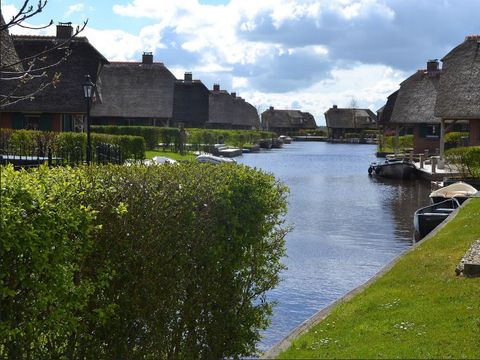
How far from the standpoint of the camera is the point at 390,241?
2200 centimetres

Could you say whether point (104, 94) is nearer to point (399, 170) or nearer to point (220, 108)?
point (399, 170)

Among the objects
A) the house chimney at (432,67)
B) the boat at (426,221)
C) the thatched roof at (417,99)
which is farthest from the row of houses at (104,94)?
the house chimney at (432,67)

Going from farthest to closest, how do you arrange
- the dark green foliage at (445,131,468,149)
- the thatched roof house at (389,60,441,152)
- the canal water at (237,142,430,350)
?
the thatched roof house at (389,60,441,152) → the dark green foliage at (445,131,468,149) → the canal water at (237,142,430,350)

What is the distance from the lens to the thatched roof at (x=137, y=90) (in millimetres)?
69312

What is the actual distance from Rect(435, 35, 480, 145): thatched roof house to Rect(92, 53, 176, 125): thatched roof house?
104 feet

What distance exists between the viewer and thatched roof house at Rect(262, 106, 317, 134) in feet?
535

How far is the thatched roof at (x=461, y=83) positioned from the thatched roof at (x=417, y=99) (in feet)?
56.1

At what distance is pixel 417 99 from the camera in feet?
228

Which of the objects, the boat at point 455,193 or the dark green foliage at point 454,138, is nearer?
the boat at point 455,193

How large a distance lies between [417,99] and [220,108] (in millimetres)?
45940

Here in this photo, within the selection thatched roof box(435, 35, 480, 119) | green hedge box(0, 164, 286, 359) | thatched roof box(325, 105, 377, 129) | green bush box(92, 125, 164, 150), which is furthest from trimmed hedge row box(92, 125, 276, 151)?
thatched roof box(325, 105, 377, 129)

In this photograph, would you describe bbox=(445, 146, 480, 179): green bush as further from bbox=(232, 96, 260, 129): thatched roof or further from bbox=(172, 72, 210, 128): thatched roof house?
bbox=(232, 96, 260, 129): thatched roof

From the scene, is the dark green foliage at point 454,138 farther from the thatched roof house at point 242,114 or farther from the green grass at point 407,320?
the thatched roof house at point 242,114

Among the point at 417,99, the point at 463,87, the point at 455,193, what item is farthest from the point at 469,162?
the point at 417,99
